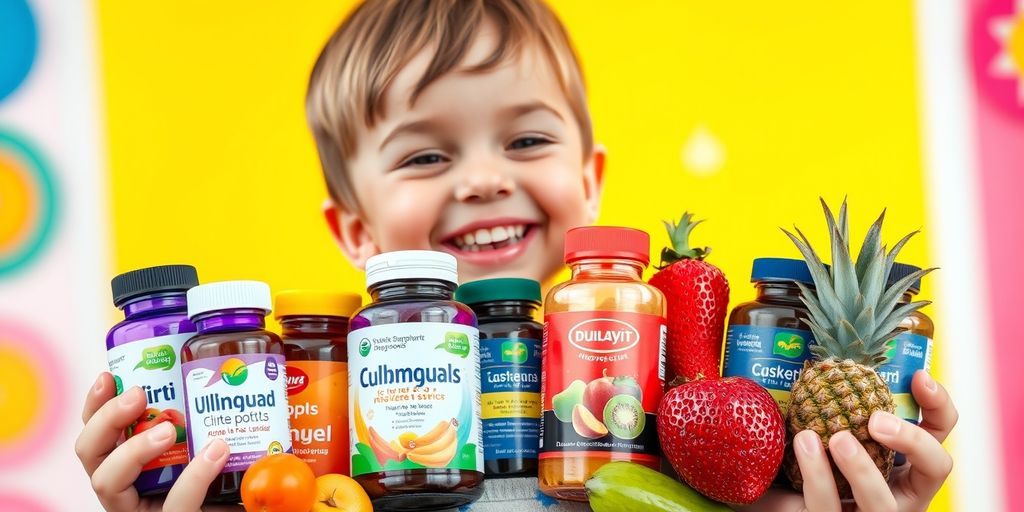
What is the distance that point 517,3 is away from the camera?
2.27 m

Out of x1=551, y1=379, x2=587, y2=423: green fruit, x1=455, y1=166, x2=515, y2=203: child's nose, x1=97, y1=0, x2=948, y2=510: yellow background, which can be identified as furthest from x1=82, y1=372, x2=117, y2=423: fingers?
x1=97, y1=0, x2=948, y2=510: yellow background

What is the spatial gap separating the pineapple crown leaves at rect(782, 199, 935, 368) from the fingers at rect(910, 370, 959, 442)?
7 centimetres

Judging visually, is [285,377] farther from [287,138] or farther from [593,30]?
[593,30]

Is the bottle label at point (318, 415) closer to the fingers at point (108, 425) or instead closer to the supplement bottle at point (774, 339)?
the fingers at point (108, 425)

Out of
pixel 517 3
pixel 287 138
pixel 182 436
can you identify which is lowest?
pixel 182 436

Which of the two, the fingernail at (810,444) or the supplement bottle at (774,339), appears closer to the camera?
the fingernail at (810,444)

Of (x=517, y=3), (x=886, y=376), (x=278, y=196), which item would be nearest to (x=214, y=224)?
(x=278, y=196)

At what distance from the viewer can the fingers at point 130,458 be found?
1.28m

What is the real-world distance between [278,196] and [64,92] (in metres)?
0.57

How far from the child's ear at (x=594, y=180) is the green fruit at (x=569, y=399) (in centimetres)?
104

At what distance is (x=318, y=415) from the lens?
1.35m

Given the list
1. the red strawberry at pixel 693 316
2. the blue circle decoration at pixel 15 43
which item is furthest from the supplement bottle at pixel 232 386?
the blue circle decoration at pixel 15 43

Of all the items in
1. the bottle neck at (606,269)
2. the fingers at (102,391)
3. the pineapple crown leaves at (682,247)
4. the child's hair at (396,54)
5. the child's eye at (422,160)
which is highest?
the child's hair at (396,54)

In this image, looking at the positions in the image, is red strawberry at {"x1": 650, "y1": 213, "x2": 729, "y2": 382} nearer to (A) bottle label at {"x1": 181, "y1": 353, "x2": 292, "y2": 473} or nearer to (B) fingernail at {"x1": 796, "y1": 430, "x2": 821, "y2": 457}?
(B) fingernail at {"x1": 796, "y1": 430, "x2": 821, "y2": 457}
